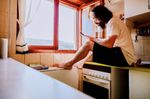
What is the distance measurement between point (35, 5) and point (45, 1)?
0.96 feet

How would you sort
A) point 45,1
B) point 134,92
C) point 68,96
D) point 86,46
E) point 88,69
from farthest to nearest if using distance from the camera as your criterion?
1. point 45,1
2. point 88,69
3. point 86,46
4. point 134,92
5. point 68,96

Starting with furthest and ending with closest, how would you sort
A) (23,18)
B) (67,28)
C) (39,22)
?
(67,28), (39,22), (23,18)

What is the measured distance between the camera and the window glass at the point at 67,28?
230cm

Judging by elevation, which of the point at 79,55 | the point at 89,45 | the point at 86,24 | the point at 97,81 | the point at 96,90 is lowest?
the point at 96,90

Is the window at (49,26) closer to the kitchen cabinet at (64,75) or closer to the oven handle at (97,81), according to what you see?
the kitchen cabinet at (64,75)

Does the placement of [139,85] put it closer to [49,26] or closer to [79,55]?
[79,55]

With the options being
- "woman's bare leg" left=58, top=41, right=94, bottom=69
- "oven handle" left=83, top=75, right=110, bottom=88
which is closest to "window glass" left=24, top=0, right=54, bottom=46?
"woman's bare leg" left=58, top=41, right=94, bottom=69

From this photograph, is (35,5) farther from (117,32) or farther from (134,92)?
(134,92)

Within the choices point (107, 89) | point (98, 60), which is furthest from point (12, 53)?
point (107, 89)

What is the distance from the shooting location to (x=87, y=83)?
1950 millimetres

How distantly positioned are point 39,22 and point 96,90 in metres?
1.18

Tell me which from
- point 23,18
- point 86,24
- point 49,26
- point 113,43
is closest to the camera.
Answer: point 113,43

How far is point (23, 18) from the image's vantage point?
5.65 ft

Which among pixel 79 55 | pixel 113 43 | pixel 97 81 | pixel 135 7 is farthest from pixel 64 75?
pixel 135 7
